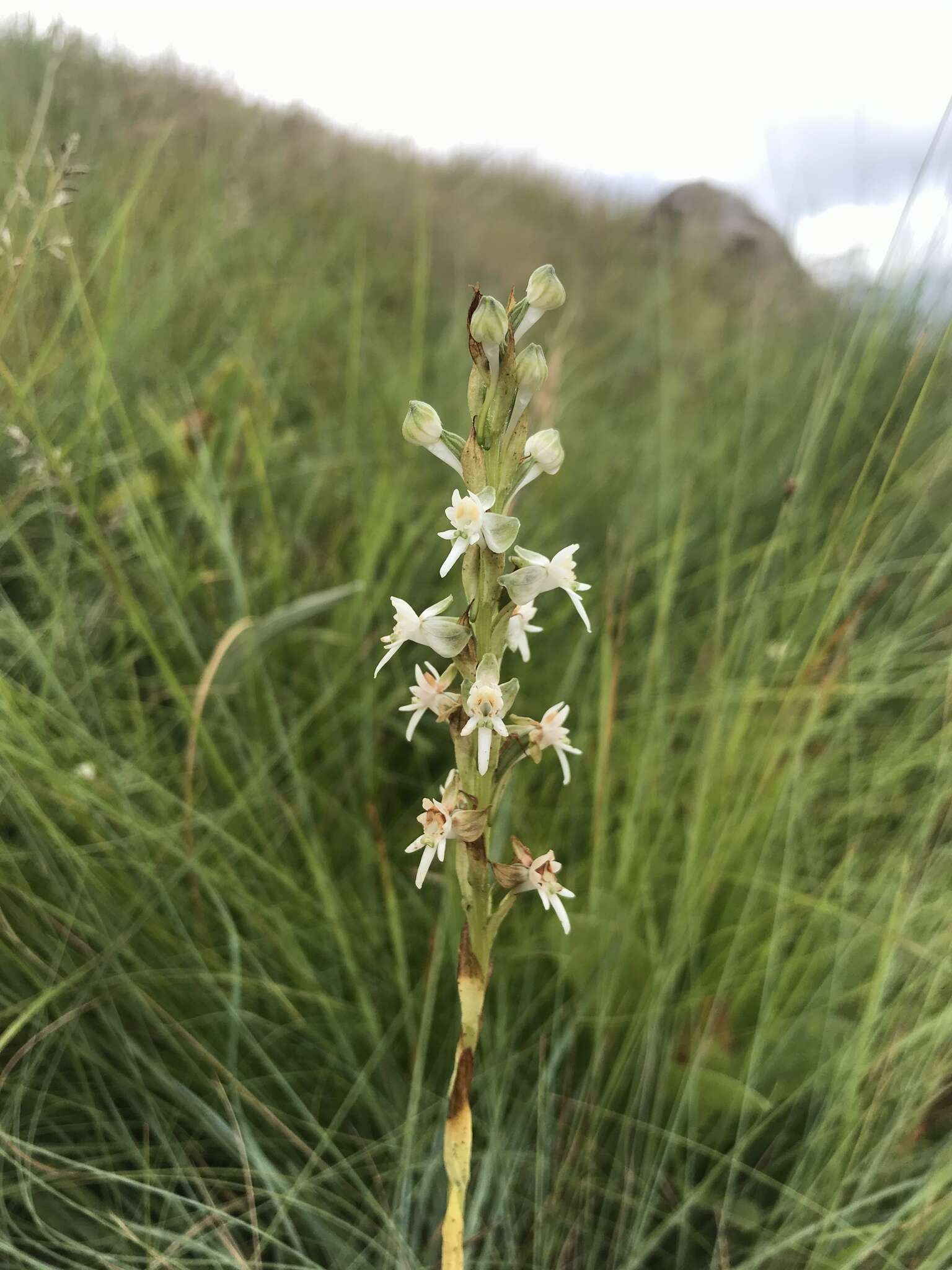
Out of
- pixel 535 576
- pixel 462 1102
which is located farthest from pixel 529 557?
pixel 462 1102

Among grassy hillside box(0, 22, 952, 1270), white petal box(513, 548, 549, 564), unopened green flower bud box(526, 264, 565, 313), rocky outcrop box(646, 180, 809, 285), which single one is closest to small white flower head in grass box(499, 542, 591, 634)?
white petal box(513, 548, 549, 564)

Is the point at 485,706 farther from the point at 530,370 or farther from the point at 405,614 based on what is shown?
the point at 530,370

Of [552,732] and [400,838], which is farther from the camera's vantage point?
[400,838]

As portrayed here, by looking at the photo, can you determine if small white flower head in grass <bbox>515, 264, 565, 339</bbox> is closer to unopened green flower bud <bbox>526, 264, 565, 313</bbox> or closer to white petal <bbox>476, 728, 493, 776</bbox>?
unopened green flower bud <bbox>526, 264, 565, 313</bbox>

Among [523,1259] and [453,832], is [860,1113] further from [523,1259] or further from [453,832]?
[453,832]

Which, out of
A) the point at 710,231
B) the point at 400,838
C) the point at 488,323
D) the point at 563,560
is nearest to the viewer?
the point at 488,323

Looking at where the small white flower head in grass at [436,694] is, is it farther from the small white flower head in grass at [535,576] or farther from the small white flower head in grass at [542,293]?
the small white flower head in grass at [542,293]

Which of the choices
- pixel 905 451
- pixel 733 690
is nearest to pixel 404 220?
pixel 905 451

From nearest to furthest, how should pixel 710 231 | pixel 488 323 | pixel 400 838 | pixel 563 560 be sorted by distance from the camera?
pixel 488 323, pixel 563 560, pixel 400 838, pixel 710 231
